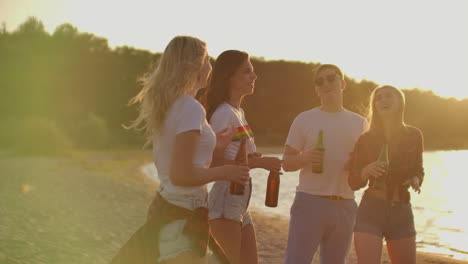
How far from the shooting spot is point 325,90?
4.75m

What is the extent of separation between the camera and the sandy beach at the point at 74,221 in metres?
7.53

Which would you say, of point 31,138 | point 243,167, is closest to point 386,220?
point 243,167

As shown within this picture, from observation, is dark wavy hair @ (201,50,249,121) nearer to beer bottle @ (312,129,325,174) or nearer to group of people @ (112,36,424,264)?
group of people @ (112,36,424,264)

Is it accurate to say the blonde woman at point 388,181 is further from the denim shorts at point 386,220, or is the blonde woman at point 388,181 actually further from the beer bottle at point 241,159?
the beer bottle at point 241,159

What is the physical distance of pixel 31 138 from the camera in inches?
1329

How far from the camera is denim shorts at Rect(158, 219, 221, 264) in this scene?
2.91 metres

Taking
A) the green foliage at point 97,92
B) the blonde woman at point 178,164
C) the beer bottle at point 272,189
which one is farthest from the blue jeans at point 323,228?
the green foliage at point 97,92

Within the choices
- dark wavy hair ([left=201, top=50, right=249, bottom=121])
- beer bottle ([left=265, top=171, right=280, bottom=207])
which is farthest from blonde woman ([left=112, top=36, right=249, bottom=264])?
beer bottle ([left=265, top=171, right=280, bottom=207])

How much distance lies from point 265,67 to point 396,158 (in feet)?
206

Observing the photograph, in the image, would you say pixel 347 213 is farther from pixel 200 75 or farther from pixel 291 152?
pixel 200 75

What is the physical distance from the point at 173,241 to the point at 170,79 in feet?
2.50

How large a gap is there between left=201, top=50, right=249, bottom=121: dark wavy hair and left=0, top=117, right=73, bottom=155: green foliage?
1205 inches

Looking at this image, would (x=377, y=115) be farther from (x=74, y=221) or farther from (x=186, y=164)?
(x=74, y=221)

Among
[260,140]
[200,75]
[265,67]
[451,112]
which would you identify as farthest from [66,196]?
[265,67]
